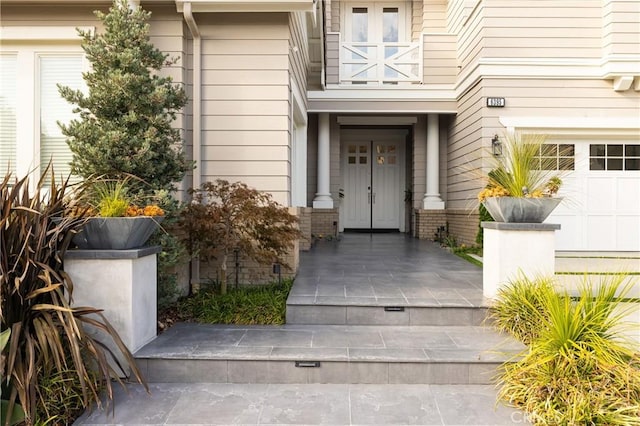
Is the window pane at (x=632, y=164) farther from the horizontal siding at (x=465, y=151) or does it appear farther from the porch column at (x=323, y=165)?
the porch column at (x=323, y=165)

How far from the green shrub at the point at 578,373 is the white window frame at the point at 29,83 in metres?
5.10

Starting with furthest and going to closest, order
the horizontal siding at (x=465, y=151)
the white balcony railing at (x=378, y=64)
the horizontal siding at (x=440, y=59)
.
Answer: the white balcony railing at (x=378, y=64)
the horizontal siding at (x=440, y=59)
the horizontal siding at (x=465, y=151)

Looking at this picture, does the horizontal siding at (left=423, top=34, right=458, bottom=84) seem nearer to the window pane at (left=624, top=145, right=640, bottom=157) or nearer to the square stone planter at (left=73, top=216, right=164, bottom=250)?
the window pane at (left=624, top=145, right=640, bottom=157)

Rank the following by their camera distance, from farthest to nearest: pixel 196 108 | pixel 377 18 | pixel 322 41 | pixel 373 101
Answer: pixel 377 18 → pixel 373 101 → pixel 322 41 → pixel 196 108

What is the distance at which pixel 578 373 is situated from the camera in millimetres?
2551

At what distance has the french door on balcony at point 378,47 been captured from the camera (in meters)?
9.55

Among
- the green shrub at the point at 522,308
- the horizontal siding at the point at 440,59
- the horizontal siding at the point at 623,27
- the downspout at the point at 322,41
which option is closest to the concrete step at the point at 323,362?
the green shrub at the point at 522,308

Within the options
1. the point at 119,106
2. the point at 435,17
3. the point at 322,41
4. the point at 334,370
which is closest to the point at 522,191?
the point at 334,370

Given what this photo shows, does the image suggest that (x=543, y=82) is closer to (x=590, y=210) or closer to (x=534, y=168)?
(x=590, y=210)

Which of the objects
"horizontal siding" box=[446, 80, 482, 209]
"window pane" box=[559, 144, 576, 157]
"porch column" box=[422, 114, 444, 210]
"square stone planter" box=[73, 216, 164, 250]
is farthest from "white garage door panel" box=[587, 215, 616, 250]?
"square stone planter" box=[73, 216, 164, 250]

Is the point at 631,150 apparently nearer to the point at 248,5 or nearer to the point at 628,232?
the point at 628,232

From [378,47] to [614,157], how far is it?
17.8ft

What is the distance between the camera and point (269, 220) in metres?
4.27

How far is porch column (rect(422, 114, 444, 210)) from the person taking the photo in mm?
9625
